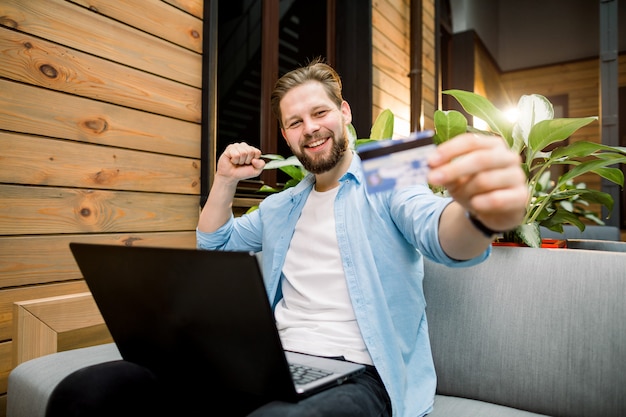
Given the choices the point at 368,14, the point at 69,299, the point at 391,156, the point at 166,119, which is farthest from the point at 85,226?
the point at 368,14

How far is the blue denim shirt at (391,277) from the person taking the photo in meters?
0.99

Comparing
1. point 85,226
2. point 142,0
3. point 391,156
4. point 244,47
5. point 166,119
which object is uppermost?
point 244,47

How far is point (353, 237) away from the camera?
44.2 inches

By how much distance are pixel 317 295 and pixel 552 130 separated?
0.80 meters

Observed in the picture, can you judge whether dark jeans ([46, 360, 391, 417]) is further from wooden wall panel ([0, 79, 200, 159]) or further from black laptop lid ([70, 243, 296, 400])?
wooden wall panel ([0, 79, 200, 159])

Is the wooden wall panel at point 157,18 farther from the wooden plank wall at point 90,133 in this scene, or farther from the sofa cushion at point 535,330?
the sofa cushion at point 535,330

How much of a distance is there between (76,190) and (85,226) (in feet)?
0.40

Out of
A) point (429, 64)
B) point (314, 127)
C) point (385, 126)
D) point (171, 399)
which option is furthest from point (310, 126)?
point (429, 64)

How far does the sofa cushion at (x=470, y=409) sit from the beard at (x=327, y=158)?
26.8 inches

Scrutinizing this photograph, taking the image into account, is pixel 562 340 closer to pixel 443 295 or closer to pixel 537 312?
pixel 537 312

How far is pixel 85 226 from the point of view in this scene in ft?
4.89

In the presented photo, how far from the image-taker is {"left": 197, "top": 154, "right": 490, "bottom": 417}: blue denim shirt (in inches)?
38.8

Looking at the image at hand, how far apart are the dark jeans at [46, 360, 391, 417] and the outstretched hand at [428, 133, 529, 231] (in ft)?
1.36

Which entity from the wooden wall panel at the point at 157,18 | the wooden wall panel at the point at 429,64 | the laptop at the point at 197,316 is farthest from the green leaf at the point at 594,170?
the wooden wall panel at the point at 429,64
